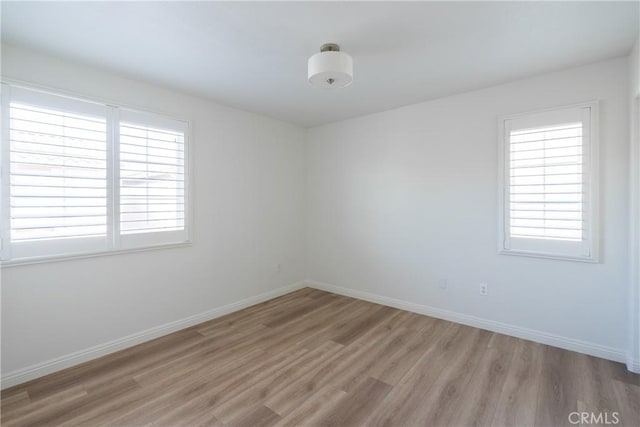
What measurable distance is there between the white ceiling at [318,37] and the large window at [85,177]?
1.54 ft

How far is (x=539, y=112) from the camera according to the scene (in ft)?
9.11

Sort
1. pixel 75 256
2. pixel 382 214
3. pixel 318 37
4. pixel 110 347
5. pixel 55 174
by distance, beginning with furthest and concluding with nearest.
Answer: pixel 382 214, pixel 110 347, pixel 75 256, pixel 55 174, pixel 318 37

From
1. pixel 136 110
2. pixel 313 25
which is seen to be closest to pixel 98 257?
pixel 136 110

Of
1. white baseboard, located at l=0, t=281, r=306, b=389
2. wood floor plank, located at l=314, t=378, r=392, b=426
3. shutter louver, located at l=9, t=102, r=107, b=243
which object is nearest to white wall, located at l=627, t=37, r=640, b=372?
wood floor plank, located at l=314, t=378, r=392, b=426

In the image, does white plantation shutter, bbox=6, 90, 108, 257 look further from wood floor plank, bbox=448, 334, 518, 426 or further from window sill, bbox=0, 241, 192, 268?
wood floor plank, bbox=448, 334, 518, 426

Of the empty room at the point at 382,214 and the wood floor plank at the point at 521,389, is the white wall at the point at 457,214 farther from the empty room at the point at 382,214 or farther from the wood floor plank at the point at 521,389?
the wood floor plank at the point at 521,389

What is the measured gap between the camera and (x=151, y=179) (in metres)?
2.93

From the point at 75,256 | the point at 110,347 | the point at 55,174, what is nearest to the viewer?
the point at 55,174

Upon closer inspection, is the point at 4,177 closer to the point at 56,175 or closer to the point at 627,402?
the point at 56,175

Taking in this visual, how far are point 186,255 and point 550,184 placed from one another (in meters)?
3.78

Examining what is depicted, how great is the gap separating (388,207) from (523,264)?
1.60m

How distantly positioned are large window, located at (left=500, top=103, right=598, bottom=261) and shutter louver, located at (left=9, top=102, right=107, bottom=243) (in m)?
3.90

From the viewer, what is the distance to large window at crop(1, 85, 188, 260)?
2.22 meters

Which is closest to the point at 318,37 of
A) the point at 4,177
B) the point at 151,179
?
the point at 151,179
